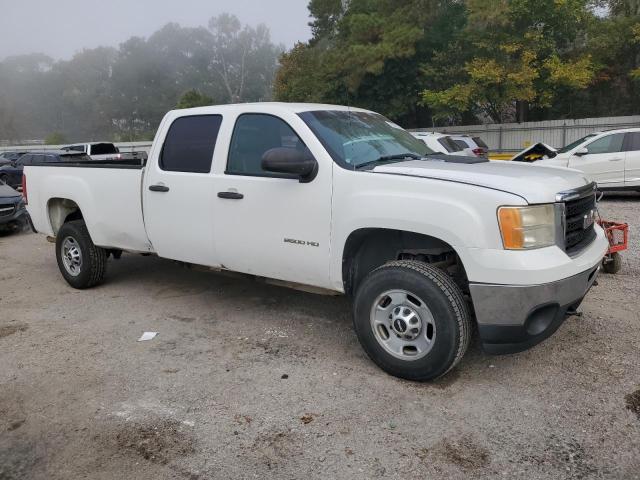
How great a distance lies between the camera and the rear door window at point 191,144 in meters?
4.70

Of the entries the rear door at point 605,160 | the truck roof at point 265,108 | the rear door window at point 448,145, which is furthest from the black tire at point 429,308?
the rear door at point 605,160

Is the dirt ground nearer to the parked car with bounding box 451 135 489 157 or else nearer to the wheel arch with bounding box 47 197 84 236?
the wheel arch with bounding box 47 197 84 236

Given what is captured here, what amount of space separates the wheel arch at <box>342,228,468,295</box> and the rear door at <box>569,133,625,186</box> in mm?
9299

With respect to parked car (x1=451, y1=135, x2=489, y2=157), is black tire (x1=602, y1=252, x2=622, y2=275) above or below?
below

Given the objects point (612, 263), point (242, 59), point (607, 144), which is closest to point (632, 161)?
point (607, 144)

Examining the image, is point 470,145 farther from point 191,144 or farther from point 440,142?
point 191,144

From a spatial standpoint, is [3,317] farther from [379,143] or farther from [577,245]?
[577,245]

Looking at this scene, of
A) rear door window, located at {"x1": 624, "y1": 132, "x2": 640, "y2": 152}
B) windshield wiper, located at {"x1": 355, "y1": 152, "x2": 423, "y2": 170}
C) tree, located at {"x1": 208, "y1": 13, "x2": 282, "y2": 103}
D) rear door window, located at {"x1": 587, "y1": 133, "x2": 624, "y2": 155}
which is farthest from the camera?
tree, located at {"x1": 208, "y1": 13, "x2": 282, "y2": 103}

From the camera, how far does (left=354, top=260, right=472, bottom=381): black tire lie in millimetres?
3395

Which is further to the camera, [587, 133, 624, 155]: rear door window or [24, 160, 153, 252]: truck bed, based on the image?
[587, 133, 624, 155]: rear door window

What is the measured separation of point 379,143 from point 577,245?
1647 millimetres

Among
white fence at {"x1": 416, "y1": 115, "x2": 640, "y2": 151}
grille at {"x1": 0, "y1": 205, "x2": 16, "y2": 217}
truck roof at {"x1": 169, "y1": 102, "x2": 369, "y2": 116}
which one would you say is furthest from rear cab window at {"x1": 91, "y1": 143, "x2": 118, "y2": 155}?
truck roof at {"x1": 169, "y1": 102, "x2": 369, "y2": 116}

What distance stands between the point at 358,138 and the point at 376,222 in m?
0.92

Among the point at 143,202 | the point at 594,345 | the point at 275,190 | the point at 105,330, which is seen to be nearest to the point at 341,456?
the point at 275,190
